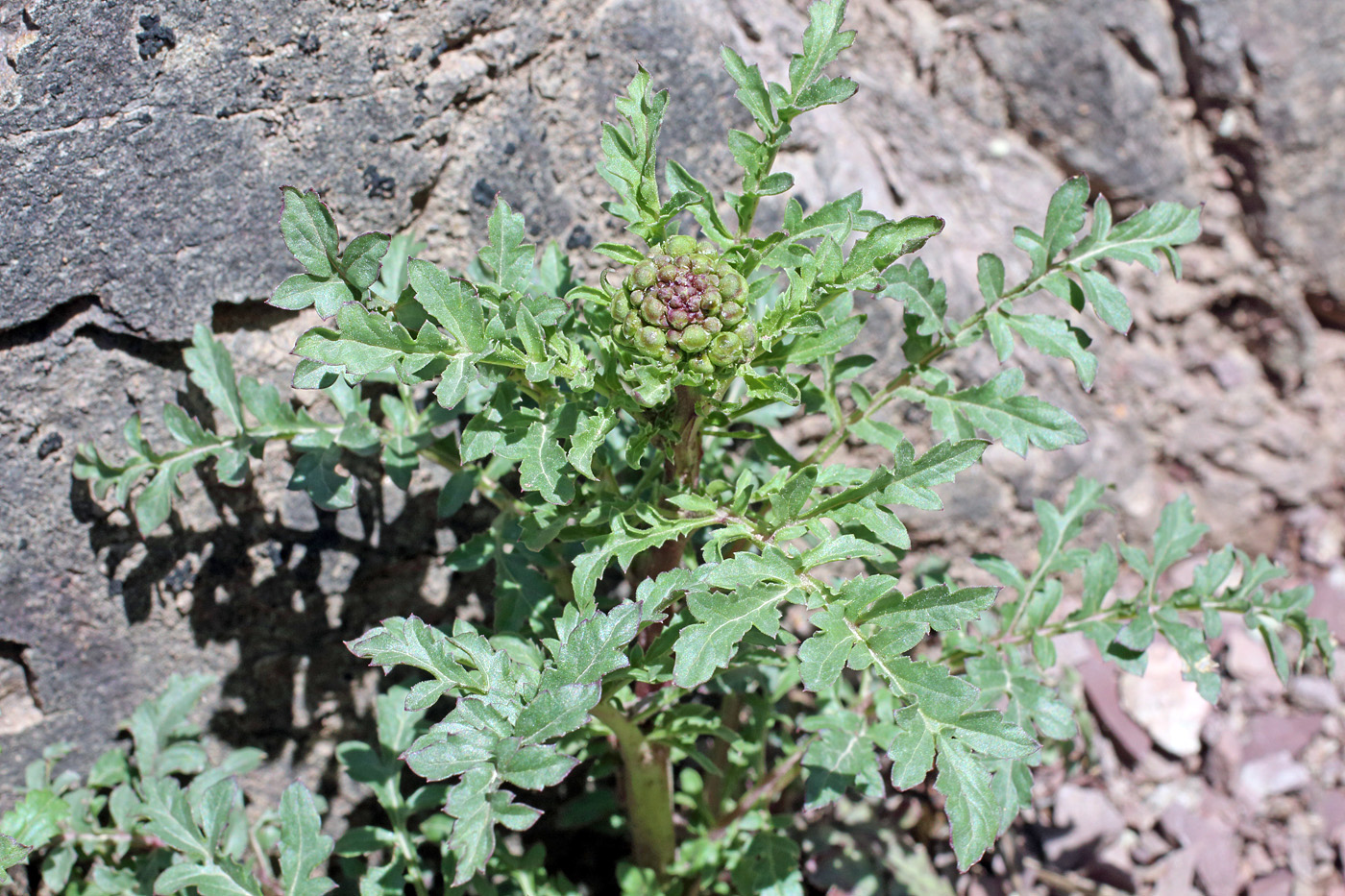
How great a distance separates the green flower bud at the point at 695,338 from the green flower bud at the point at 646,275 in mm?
110

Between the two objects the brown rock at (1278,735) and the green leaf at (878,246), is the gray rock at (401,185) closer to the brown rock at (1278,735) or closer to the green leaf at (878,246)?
the brown rock at (1278,735)

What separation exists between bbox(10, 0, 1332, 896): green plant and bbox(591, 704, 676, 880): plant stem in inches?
0.4

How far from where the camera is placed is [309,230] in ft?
5.94

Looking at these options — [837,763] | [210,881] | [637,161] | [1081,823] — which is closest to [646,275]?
[637,161]

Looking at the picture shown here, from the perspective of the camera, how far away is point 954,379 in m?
3.08

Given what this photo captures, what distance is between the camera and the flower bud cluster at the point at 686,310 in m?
1.71

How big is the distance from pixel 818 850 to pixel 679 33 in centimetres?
239

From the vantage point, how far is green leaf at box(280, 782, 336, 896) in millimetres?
2150

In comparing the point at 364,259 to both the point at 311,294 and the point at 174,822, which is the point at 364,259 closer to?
the point at 311,294

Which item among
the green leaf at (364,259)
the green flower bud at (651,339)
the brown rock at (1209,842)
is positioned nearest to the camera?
the green flower bud at (651,339)

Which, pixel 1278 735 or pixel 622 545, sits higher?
pixel 622 545

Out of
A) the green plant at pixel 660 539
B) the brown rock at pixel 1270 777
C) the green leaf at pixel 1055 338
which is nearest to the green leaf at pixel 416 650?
the green plant at pixel 660 539

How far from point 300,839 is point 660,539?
3.59ft

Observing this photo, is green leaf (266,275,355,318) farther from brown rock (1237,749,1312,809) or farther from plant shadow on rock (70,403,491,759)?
brown rock (1237,749,1312,809)
